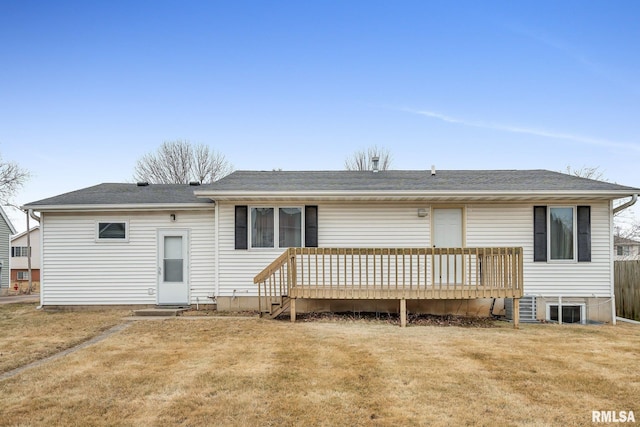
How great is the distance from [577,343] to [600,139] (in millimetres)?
17032

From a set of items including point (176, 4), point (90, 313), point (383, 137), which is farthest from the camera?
point (383, 137)

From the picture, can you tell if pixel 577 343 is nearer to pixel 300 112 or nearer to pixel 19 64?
pixel 300 112

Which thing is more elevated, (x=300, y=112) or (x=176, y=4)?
(x=176, y=4)

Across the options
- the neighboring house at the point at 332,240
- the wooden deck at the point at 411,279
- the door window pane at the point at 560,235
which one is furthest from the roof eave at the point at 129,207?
the door window pane at the point at 560,235

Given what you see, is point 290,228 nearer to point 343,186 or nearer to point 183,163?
point 343,186

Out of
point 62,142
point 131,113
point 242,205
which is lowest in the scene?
point 242,205

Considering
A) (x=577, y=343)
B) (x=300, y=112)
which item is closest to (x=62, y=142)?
(x=300, y=112)

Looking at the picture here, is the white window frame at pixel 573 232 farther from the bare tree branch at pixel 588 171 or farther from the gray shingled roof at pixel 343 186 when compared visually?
the bare tree branch at pixel 588 171

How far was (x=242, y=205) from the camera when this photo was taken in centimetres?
899

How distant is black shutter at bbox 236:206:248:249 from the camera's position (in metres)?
8.98

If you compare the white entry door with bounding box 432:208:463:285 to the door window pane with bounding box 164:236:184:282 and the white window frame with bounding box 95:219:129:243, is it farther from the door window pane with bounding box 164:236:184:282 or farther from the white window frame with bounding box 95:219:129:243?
the white window frame with bounding box 95:219:129:243

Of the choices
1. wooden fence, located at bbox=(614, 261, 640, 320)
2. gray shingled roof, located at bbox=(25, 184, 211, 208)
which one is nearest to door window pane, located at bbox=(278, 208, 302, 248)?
gray shingled roof, located at bbox=(25, 184, 211, 208)

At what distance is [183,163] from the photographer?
85.9 feet

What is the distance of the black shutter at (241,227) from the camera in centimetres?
898
